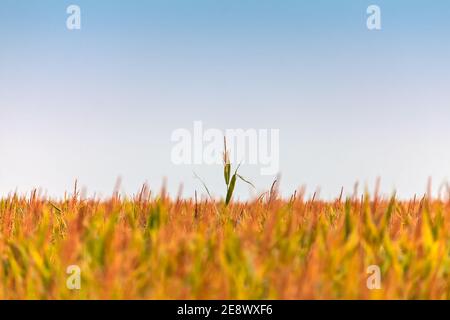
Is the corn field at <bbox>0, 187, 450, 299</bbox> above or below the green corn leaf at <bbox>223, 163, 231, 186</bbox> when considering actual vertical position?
below

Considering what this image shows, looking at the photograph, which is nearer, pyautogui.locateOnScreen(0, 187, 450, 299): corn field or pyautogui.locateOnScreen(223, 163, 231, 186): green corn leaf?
pyautogui.locateOnScreen(0, 187, 450, 299): corn field

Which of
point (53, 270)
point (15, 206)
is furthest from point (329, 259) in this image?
point (15, 206)

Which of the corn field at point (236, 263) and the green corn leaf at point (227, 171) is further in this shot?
the green corn leaf at point (227, 171)

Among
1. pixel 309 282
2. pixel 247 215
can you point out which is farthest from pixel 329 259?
pixel 247 215

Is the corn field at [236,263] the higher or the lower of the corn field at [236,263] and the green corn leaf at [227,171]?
the lower

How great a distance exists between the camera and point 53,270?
10.4 feet

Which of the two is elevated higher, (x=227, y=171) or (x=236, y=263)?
(x=227, y=171)

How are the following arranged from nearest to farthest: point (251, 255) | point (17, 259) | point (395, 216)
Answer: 1. point (251, 255)
2. point (17, 259)
3. point (395, 216)

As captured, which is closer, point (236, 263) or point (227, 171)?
point (236, 263)
